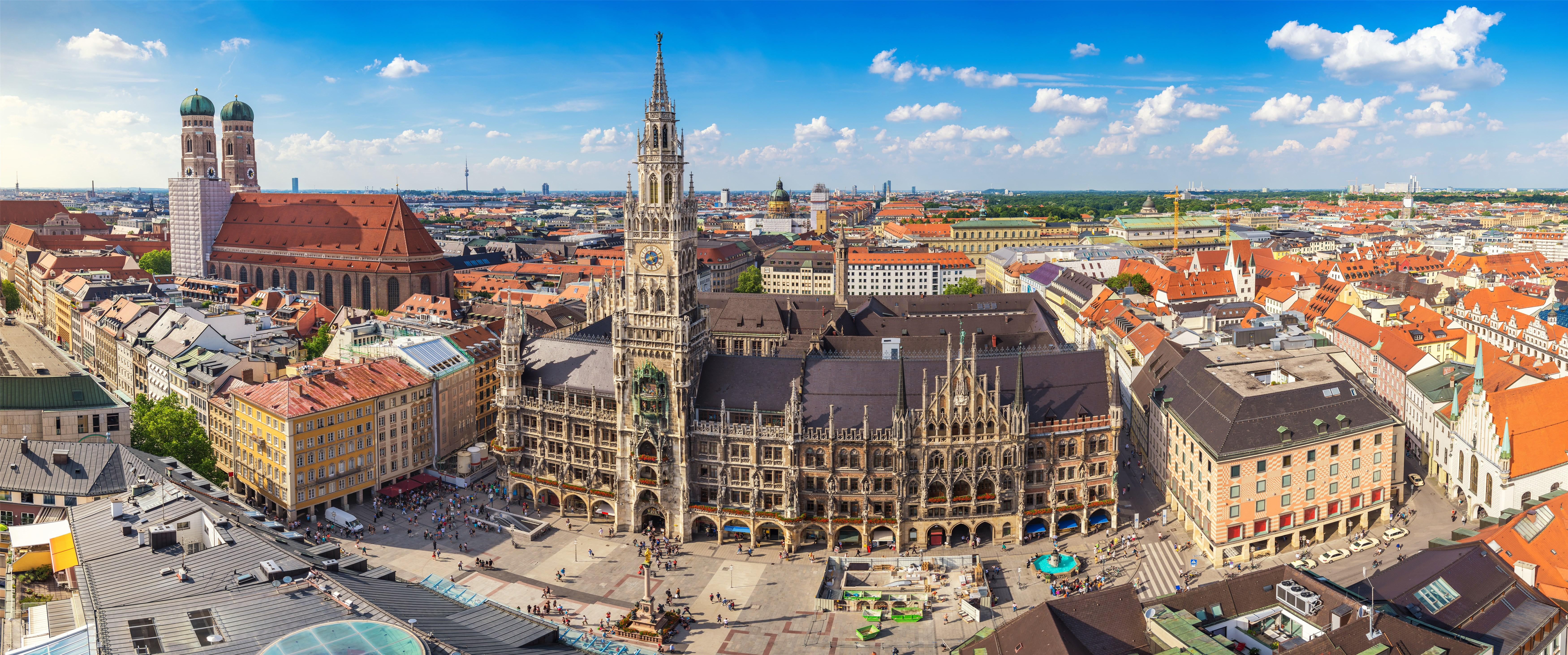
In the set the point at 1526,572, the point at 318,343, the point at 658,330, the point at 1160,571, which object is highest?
the point at 658,330

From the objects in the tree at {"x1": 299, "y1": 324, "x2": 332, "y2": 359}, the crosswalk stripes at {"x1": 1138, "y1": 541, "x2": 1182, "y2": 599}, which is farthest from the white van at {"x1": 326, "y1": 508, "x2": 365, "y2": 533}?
the crosswalk stripes at {"x1": 1138, "y1": 541, "x2": 1182, "y2": 599}

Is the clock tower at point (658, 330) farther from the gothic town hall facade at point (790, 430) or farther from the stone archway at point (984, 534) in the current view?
the stone archway at point (984, 534)

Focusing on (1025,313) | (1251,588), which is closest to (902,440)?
(1251,588)

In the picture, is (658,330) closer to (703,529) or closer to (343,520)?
(703,529)

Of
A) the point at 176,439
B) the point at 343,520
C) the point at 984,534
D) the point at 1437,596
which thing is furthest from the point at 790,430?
the point at 176,439

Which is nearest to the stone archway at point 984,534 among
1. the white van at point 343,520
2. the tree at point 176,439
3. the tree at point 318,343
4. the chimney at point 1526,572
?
the chimney at point 1526,572

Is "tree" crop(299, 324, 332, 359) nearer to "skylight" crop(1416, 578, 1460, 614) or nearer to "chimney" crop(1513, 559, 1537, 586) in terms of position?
"skylight" crop(1416, 578, 1460, 614)
